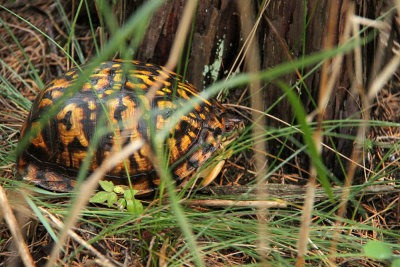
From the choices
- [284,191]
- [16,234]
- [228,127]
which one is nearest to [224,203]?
[284,191]

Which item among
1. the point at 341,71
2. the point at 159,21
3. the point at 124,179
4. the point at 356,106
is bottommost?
the point at 124,179

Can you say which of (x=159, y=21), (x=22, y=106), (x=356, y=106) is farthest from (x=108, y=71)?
(x=356, y=106)

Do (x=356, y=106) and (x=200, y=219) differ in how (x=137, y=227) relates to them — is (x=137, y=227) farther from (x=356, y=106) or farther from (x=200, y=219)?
(x=356, y=106)

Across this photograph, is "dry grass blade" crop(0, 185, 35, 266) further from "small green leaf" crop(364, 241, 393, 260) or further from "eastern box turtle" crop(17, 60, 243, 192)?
"small green leaf" crop(364, 241, 393, 260)

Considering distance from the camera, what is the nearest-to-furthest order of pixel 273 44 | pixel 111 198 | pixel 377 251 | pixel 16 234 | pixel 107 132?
pixel 377 251 → pixel 16 234 → pixel 111 198 → pixel 107 132 → pixel 273 44

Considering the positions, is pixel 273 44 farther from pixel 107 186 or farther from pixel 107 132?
pixel 107 186

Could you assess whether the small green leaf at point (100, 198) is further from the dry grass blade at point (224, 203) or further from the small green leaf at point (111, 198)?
the dry grass blade at point (224, 203)

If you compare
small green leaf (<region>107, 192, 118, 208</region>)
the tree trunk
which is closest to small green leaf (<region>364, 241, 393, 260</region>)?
the tree trunk

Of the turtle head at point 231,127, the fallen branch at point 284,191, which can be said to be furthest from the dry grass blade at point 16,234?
the turtle head at point 231,127
